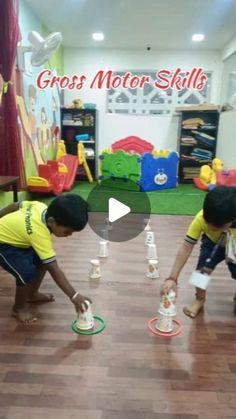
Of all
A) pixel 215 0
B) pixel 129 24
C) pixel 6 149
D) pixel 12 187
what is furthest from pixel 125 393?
pixel 129 24

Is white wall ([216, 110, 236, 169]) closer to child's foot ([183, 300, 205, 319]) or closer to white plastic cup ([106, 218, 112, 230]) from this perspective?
white plastic cup ([106, 218, 112, 230])

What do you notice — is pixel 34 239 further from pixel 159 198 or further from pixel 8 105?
pixel 159 198

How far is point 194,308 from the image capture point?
1.61m

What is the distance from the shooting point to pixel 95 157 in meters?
5.48

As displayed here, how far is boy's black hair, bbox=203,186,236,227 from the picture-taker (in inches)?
47.9

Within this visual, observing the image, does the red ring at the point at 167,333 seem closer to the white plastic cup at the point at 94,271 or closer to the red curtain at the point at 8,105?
the white plastic cup at the point at 94,271

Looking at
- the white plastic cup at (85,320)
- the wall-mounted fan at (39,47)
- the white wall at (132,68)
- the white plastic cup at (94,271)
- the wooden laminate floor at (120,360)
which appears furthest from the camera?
the white wall at (132,68)

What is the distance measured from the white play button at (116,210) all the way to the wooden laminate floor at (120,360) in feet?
4.56

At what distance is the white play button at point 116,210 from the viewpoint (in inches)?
129

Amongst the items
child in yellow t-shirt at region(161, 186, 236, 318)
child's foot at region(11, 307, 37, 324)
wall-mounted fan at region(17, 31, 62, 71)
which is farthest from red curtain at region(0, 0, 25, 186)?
child in yellow t-shirt at region(161, 186, 236, 318)

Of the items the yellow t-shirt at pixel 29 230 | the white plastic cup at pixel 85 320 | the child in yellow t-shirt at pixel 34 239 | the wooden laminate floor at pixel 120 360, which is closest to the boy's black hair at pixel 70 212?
the child in yellow t-shirt at pixel 34 239

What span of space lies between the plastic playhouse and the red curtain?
2.06 m

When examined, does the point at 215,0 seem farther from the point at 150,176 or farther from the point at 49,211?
the point at 49,211

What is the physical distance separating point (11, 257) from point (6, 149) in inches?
67.3
